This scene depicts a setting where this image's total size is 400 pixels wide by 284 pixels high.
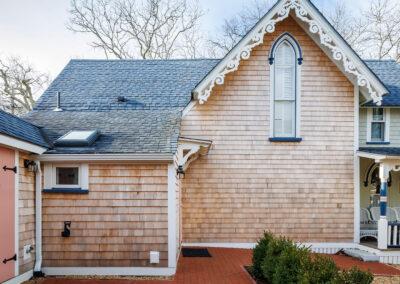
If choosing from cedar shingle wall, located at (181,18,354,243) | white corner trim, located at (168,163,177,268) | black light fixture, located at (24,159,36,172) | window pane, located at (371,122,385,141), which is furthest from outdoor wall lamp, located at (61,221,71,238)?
window pane, located at (371,122,385,141)

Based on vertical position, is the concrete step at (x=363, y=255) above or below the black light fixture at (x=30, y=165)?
below

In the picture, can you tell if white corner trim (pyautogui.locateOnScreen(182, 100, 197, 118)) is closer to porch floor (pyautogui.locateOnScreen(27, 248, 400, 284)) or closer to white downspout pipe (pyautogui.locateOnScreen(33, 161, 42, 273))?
porch floor (pyautogui.locateOnScreen(27, 248, 400, 284))

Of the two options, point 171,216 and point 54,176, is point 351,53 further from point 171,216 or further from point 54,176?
point 54,176

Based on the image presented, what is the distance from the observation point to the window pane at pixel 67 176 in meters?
6.98

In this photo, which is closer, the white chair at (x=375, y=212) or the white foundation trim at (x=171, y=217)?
the white foundation trim at (x=171, y=217)

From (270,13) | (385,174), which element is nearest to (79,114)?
(270,13)

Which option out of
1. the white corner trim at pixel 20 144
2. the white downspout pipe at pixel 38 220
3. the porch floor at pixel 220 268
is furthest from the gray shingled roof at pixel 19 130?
the porch floor at pixel 220 268

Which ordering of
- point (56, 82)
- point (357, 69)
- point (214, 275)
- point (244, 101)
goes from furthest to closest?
point (56, 82)
point (244, 101)
point (357, 69)
point (214, 275)

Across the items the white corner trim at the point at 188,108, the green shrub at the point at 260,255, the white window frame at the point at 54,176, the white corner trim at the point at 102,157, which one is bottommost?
the green shrub at the point at 260,255

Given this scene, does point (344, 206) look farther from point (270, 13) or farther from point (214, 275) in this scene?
point (270, 13)

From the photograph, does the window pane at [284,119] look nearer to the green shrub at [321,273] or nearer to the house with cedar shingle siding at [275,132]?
the house with cedar shingle siding at [275,132]

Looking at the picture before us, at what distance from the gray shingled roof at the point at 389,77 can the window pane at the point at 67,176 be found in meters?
8.61

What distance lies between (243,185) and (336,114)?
3.53 m

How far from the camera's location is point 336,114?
9641 millimetres
